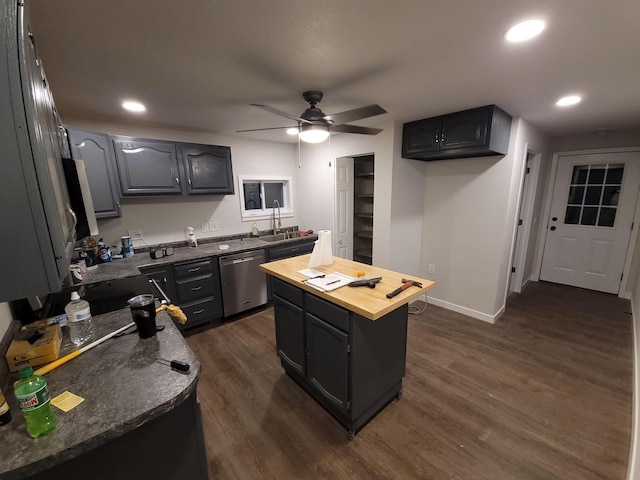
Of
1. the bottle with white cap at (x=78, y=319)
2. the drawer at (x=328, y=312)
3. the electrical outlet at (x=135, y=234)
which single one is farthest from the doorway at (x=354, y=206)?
the bottle with white cap at (x=78, y=319)

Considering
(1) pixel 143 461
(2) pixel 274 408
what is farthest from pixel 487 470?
(1) pixel 143 461

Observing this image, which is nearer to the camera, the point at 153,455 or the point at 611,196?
the point at 153,455

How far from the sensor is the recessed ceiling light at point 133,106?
2.27m

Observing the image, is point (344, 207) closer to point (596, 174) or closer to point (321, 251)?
point (321, 251)

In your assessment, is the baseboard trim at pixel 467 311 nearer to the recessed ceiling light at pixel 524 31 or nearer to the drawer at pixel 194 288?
the recessed ceiling light at pixel 524 31

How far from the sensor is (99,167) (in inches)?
98.8

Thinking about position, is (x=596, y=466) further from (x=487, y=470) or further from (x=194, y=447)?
(x=194, y=447)

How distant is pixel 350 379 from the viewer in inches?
64.3

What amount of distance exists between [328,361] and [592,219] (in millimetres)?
4655

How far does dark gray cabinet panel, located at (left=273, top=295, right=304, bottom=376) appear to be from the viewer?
1979 mm

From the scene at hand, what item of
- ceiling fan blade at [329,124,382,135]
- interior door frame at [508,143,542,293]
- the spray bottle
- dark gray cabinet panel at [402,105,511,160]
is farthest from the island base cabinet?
interior door frame at [508,143,542,293]

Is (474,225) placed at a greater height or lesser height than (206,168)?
lesser

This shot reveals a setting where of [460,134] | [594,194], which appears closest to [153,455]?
[460,134]

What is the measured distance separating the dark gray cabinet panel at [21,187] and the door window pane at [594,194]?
222 inches
